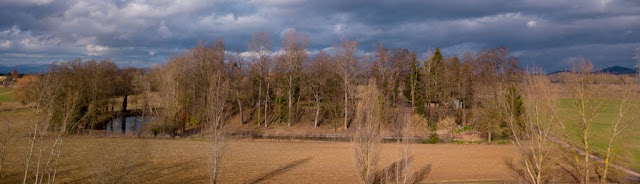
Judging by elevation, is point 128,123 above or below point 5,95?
below

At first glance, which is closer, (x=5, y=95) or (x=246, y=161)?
(x=246, y=161)

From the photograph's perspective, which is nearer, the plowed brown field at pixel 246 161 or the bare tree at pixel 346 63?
the plowed brown field at pixel 246 161

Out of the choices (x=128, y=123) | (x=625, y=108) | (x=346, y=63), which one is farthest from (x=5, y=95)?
Answer: (x=625, y=108)

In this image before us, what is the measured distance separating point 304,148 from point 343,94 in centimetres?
2024

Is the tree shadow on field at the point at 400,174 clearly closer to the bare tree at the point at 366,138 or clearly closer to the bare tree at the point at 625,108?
the bare tree at the point at 366,138

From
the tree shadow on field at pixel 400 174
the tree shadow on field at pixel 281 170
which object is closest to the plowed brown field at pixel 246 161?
the tree shadow on field at pixel 281 170

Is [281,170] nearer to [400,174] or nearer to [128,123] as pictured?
[400,174]

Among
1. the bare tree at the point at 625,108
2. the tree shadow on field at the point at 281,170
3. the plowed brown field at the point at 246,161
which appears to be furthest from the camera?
the tree shadow on field at the point at 281,170

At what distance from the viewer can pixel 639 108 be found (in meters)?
24.8

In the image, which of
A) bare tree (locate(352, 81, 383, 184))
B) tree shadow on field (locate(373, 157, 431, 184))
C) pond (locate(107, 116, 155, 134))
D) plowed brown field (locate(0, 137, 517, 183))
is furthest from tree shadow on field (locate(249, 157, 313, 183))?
pond (locate(107, 116, 155, 134))

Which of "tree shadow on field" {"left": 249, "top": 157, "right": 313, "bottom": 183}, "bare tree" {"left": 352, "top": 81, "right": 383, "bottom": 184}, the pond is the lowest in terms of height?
"tree shadow on field" {"left": 249, "top": 157, "right": 313, "bottom": 183}

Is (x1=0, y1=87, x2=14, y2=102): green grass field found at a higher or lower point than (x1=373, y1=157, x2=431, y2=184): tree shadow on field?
higher

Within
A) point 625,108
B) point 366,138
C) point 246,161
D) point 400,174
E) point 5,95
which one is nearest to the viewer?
point 366,138

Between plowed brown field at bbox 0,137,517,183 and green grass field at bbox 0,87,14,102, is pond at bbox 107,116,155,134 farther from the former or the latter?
green grass field at bbox 0,87,14,102
